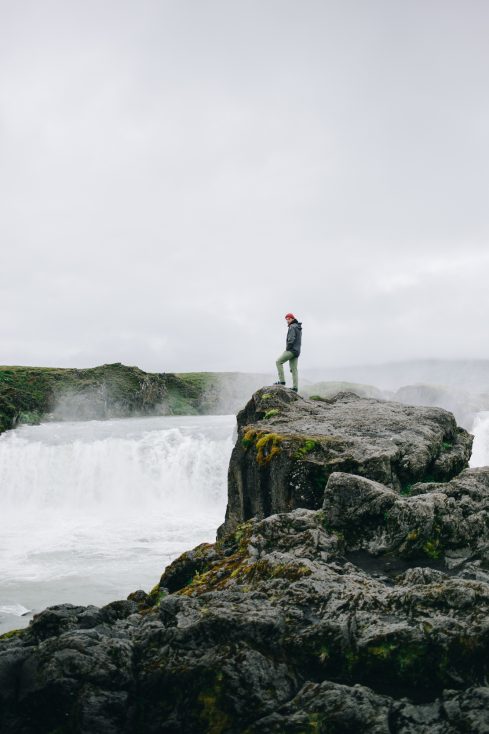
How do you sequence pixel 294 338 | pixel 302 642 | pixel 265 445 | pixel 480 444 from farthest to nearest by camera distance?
pixel 480 444
pixel 294 338
pixel 265 445
pixel 302 642

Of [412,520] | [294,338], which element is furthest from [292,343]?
[412,520]

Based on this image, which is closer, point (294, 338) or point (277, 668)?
point (277, 668)

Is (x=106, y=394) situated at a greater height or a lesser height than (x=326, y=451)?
greater

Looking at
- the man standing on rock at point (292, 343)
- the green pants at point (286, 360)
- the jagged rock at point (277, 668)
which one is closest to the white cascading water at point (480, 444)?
the green pants at point (286, 360)

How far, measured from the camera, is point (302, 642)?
576 centimetres

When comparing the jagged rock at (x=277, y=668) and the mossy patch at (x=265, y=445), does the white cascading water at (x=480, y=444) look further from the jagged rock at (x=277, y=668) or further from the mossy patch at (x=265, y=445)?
the jagged rock at (x=277, y=668)

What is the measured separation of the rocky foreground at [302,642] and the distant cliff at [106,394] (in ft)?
159

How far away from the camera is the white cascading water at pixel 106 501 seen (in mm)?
20953

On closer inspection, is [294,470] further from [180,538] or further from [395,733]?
[180,538]

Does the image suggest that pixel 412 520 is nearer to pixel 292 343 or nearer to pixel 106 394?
pixel 292 343

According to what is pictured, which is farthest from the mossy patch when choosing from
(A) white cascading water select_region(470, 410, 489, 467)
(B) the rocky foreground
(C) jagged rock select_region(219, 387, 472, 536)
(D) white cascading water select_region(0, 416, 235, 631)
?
(A) white cascading water select_region(470, 410, 489, 467)

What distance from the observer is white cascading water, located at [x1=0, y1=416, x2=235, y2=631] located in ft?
68.7

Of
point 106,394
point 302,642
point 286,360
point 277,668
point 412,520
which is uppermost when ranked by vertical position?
point 286,360

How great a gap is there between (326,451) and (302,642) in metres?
6.94
